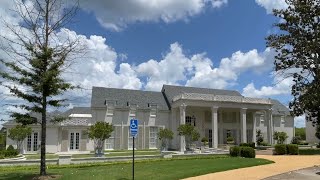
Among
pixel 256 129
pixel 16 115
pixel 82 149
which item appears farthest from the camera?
pixel 256 129

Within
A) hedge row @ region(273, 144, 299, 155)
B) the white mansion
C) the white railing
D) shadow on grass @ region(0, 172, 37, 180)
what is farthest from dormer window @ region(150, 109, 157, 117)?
shadow on grass @ region(0, 172, 37, 180)

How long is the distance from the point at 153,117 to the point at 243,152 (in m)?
18.9

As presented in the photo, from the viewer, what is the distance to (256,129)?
5159 centimetres

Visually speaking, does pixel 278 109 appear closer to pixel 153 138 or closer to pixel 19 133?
pixel 153 138

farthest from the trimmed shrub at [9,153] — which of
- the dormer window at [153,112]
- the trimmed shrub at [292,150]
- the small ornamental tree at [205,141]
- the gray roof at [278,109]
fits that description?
the gray roof at [278,109]

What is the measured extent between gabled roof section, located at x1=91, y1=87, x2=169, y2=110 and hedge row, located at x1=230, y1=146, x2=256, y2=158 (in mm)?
17982

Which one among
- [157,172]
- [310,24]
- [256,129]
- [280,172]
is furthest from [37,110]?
[256,129]

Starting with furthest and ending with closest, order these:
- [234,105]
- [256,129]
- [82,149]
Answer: [256,129] < [234,105] < [82,149]

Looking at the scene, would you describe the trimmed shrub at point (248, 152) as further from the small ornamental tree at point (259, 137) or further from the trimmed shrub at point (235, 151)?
the small ornamental tree at point (259, 137)

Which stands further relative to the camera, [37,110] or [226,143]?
[226,143]

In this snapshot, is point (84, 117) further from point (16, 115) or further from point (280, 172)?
point (280, 172)

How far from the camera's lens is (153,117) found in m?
45.0

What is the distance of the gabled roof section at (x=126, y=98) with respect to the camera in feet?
142

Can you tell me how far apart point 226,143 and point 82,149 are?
18.8 m
